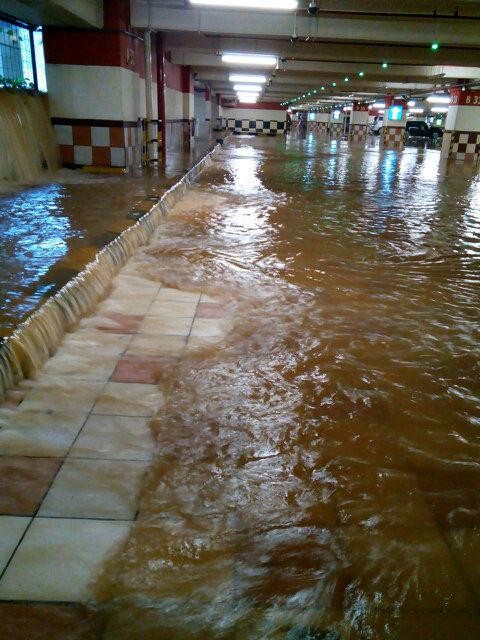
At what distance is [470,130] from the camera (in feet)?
58.5

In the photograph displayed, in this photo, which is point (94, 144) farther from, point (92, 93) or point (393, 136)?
point (393, 136)

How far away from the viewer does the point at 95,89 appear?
8.28 metres

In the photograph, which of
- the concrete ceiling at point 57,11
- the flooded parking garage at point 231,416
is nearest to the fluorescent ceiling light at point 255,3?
the flooded parking garage at point 231,416

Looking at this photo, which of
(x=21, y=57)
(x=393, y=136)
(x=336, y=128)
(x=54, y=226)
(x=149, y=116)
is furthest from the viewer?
(x=336, y=128)

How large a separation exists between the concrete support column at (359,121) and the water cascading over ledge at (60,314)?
33.1 metres

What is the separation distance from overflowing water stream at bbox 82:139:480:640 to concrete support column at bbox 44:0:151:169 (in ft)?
16.6

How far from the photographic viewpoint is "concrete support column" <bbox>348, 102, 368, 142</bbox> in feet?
113

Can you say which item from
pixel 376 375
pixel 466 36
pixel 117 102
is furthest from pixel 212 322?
pixel 466 36

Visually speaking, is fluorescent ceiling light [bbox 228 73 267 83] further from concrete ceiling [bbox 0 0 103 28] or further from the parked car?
the parked car

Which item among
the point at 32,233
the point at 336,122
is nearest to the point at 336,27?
the point at 32,233

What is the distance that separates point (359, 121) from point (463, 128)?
18223 mm

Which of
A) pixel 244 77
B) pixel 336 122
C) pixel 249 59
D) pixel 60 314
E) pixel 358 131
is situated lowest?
pixel 60 314

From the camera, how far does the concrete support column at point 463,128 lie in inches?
690

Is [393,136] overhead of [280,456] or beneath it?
overhead
